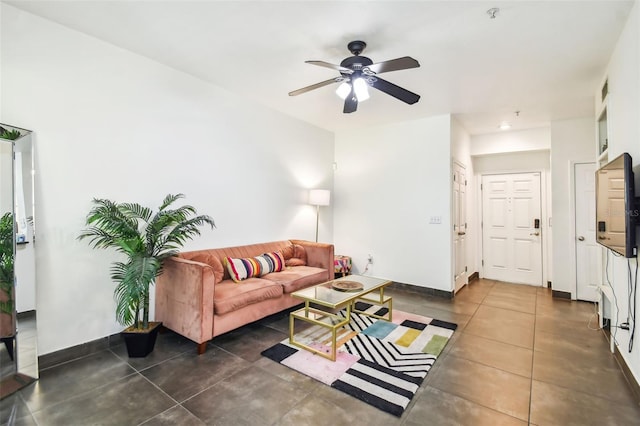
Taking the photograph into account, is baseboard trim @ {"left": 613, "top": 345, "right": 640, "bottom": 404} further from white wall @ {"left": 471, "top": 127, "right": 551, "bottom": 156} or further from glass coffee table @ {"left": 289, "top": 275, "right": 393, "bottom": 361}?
white wall @ {"left": 471, "top": 127, "right": 551, "bottom": 156}

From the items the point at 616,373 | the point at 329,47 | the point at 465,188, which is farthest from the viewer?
the point at 465,188

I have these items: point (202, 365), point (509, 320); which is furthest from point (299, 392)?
point (509, 320)

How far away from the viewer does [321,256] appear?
4168mm

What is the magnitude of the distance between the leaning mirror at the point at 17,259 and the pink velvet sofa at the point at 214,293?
0.95m

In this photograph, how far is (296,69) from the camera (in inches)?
Result: 122

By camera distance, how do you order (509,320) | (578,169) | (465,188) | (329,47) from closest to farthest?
(329,47) < (509,320) < (578,169) < (465,188)

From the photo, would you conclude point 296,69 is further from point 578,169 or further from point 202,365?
point 578,169

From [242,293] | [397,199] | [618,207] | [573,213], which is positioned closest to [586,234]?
[573,213]

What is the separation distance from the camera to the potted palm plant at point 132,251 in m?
2.38

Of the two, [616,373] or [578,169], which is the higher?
[578,169]

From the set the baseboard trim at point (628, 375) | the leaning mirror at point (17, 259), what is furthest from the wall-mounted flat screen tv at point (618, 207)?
the leaning mirror at point (17, 259)

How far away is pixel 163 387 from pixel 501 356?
110 inches

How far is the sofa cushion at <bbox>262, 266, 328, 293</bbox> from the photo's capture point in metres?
3.41

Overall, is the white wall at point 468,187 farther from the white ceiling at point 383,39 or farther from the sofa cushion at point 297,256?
the sofa cushion at point 297,256
